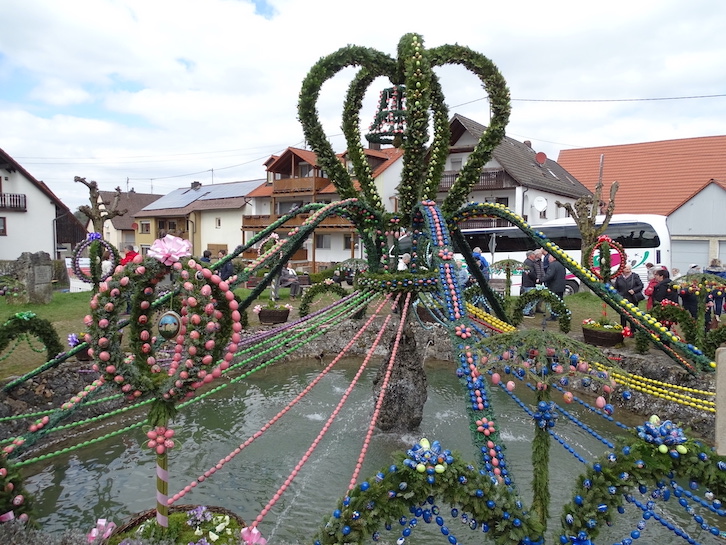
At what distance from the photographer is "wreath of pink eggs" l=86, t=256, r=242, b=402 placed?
347 centimetres

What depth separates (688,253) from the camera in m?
26.0

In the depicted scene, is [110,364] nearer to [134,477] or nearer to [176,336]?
[176,336]

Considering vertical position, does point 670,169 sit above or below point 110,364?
above

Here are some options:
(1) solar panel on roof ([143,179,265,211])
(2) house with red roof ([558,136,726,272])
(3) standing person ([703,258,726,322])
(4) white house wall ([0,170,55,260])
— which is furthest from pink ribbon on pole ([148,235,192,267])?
(1) solar panel on roof ([143,179,265,211])

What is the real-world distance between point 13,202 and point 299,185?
1660cm

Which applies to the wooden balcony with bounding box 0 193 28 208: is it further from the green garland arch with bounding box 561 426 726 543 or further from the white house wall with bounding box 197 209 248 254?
the green garland arch with bounding box 561 426 726 543

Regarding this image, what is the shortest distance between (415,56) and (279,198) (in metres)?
29.6

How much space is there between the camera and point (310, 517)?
5250 millimetres

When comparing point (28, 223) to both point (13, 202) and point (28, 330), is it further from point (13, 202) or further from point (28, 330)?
point (28, 330)

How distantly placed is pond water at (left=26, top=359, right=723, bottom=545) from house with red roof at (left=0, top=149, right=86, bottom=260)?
27593 mm

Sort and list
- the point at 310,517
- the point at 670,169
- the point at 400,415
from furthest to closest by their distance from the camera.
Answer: the point at 670,169 < the point at 400,415 < the point at 310,517

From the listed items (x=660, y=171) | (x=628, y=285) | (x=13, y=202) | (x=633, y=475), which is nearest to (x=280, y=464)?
(x=633, y=475)

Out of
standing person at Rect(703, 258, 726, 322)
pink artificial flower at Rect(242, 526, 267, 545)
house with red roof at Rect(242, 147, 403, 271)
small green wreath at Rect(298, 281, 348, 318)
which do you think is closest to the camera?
pink artificial flower at Rect(242, 526, 267, 545)

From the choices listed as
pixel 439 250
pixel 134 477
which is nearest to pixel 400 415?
pixel 439 250
